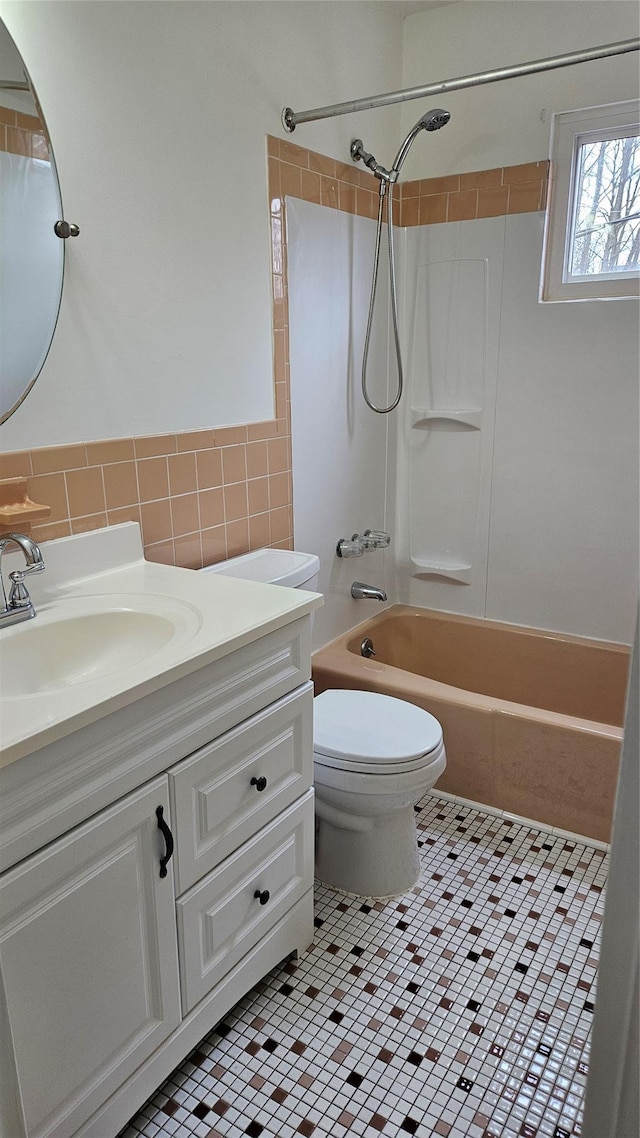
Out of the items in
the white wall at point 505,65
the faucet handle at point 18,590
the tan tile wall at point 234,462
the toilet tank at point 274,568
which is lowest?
the toilet tank at point 274,568

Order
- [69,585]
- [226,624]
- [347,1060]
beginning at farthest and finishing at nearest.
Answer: [69,585]
[347,1060]
[226,624]

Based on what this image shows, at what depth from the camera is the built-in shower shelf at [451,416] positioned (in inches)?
107

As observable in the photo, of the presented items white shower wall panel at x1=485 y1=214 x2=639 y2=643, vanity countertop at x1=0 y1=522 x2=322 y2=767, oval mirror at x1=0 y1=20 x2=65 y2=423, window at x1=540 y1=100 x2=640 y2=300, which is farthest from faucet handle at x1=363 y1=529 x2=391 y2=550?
oval mirror at x1=0 y1=20 x2=65 y2=423

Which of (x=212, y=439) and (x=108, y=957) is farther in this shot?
(x=212, y=439)

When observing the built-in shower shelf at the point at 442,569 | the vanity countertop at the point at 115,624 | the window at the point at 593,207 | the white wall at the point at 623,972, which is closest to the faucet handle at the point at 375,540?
the built-in shower shelf at the point at 442,569

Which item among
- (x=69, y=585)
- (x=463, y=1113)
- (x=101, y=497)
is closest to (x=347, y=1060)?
(x=463, y=1113)

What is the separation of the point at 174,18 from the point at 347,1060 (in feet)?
7.28

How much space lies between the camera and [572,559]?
104 inches

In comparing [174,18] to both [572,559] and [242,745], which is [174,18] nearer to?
[242,745]

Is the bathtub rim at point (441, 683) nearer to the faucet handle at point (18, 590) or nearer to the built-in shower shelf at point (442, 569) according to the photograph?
the built-in shower shelf at point (442, 569)

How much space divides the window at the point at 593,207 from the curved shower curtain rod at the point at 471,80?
386 mm

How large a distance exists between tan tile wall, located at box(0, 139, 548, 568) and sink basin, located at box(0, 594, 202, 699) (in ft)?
0.71

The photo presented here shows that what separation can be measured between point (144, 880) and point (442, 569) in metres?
1.94

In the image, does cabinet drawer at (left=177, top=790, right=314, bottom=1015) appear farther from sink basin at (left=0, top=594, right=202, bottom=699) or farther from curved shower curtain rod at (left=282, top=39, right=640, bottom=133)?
curved shower curtain rod at (left=282, top=39, right=640, bottom=133)
